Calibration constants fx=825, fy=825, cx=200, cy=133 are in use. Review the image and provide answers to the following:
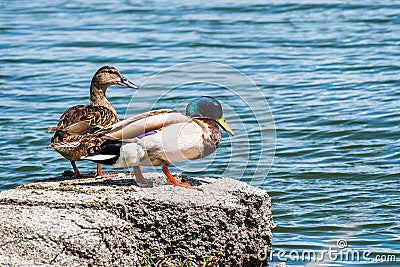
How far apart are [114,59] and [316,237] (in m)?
8.37

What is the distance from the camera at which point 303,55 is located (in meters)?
14.6

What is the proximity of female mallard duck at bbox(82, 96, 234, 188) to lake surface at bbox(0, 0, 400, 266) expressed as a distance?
4.74ft

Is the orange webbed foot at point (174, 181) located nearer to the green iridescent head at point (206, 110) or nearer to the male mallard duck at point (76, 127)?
the green iridescent head at point (206, 110)

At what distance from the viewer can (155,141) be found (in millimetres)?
5703

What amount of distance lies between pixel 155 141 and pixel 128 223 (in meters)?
0.67

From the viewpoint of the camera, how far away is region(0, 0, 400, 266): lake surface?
26.9 ft

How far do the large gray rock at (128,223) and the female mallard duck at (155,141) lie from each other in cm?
20

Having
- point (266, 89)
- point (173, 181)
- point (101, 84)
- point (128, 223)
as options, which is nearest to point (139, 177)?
point (173, 181)

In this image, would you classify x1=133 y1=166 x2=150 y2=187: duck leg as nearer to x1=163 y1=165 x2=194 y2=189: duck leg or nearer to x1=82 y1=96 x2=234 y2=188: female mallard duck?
x1=82 y1=96 x2=234 y2=188: female mallard duck

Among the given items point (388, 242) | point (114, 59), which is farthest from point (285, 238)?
point (114, 59)

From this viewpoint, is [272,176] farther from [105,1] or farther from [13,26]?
[105,1]

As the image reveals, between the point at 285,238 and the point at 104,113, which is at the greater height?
the point at 104,113

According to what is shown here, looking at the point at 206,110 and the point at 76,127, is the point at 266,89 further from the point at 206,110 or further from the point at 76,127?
the point at 206,110

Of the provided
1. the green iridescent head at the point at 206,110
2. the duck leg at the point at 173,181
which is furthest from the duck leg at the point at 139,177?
the green iridescent head at the point at 206,110
